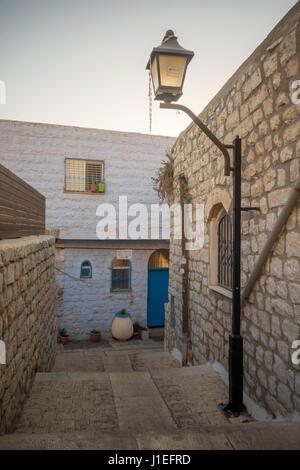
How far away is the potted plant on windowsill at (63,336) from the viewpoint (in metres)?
10.4

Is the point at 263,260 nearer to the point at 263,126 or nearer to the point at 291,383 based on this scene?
the point at 291,383

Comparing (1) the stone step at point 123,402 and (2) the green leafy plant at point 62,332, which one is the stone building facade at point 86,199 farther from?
(1) the stone step at point 123,402

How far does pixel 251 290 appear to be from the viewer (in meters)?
3.39

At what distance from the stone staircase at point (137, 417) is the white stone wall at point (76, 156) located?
23.8ft

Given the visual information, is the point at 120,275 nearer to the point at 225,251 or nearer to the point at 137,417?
the point at 225,251

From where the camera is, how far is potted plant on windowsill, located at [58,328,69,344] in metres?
10.4

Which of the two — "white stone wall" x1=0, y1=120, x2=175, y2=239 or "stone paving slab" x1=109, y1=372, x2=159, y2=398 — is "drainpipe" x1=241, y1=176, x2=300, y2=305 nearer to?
"stone paving slab" x1=109, y1=372, x2=159, y2=398

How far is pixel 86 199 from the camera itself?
35.4 ft

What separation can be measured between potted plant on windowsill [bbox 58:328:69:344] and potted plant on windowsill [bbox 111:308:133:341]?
4.82 feet

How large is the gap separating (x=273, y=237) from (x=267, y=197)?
0.44 m

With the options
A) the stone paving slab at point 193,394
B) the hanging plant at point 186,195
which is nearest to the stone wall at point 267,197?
the stone paving slab at point 193,394

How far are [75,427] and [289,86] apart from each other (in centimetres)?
336

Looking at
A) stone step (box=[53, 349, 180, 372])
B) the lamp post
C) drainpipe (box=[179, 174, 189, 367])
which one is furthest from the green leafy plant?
the lamp post

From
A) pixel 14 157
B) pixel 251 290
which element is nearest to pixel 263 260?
pixel 251 290
